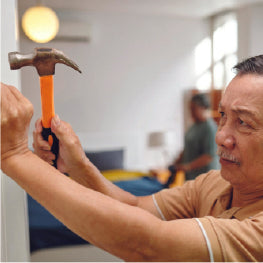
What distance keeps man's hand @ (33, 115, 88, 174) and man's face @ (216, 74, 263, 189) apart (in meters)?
0.37

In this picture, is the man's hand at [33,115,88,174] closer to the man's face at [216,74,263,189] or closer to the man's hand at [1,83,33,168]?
the man's hand at [1,83,33,168]

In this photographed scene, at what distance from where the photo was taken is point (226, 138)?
0.86 meters

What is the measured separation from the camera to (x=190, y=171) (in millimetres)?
3170

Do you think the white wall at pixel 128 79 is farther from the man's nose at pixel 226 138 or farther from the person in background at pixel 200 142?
the man's nose at pixel 226 138

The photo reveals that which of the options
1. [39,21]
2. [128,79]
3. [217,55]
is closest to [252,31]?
[217,55]

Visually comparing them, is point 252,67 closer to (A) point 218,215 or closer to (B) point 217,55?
(A) point 218,215

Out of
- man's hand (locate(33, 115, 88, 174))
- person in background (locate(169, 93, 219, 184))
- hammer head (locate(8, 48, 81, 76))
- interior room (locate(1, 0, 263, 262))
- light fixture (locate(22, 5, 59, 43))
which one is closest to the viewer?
hammer head (locate(8, 48, 81, 76))

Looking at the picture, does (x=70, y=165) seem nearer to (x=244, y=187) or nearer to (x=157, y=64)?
(x=244, y=187)

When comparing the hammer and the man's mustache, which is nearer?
the hammer

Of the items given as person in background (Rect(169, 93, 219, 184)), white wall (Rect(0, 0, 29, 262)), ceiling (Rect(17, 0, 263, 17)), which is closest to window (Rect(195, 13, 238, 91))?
ceiling (Rect(17, 0, 263, 17))

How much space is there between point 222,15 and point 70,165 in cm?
560

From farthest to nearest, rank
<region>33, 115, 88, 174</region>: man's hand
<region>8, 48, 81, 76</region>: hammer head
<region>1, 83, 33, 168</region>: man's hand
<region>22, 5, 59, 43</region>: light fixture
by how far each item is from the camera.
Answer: <region>22, 5, 59, 43</region>: light fixture, <region>33, 115, 88, 174</region>: man's hand, <region>8, 48, 81, 76</region>: hammer head, <region>1, 83, 33, 168</region>: man's hand

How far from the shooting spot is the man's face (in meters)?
0.83

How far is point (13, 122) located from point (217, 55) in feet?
19.5
